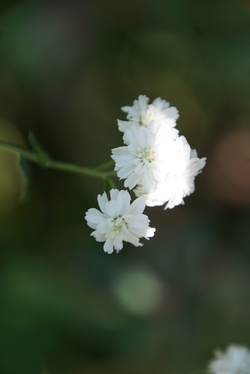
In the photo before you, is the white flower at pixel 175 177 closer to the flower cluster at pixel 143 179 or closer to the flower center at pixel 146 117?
the flower cluster at pixel 143 179

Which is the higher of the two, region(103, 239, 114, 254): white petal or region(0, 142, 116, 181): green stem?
region(0, 142, 116, 181): green stem

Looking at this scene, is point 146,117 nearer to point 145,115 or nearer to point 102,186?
point 145,115

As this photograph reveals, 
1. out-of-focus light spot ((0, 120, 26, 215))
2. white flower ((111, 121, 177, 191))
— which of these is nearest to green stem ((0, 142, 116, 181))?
white flower ((111, 121, 177, 191))

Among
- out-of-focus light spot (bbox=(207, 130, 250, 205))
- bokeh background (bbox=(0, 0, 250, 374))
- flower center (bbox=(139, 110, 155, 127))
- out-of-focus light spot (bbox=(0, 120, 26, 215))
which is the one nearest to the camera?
flower center (bbox=(139, 110, 155, 127))

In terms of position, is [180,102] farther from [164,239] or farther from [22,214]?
[22,214]

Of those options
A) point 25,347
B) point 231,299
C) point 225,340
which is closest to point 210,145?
point 231,299

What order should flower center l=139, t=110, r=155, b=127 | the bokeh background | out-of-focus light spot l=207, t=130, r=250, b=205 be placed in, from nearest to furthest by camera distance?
flower center l=139, t=110, r=155, b=127, the bokeh background, out-of-focus light spot l=207, t=130, r=250, b=205

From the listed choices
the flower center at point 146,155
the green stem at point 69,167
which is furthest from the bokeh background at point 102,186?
the flower center at point 146,155

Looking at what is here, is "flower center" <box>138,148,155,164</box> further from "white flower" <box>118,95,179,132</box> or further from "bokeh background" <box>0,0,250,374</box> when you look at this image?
"bokeh background" <box>0,0,250,374</box>
